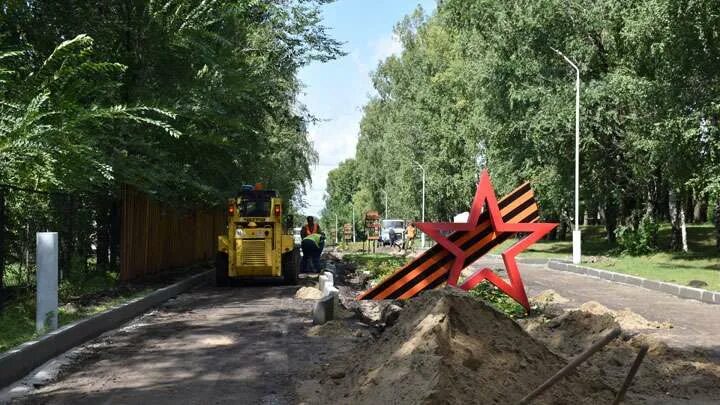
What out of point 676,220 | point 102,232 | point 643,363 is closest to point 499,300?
point 643,363

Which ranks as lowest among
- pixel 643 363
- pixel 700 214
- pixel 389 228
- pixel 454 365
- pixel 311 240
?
pixel 643 363

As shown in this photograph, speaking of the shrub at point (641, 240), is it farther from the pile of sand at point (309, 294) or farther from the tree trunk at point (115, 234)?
the tree trunk at point (115, 234)

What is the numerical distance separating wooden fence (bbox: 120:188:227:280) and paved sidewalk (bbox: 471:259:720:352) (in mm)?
9306

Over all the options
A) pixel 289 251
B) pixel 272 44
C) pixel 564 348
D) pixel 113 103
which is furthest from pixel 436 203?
pixel 564 348

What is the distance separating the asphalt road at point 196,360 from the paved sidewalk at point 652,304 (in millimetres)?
5085

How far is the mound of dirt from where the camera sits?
5.37 meters

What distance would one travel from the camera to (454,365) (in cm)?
562

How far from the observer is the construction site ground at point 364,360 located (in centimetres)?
586

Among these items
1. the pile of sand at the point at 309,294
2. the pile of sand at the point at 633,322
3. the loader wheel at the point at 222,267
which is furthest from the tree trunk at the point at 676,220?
the pile of sand at the point at 633,322

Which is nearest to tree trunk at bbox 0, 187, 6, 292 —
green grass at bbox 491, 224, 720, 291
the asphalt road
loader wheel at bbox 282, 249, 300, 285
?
the asphalt road

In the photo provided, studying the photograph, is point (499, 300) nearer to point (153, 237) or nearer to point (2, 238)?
point (2, 238)

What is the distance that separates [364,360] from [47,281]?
15.6 ft

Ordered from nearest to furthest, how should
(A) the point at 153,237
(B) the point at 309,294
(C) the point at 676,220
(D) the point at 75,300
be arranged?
(D) the point at 75,300
(B) the point at 309,294
(A) the point at 153,237
(C) the point at 676,220

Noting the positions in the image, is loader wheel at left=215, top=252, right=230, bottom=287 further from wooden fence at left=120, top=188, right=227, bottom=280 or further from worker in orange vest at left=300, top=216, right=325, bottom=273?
worker in orange vest at left=300, top=216, right=325, bottom=273
